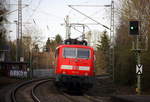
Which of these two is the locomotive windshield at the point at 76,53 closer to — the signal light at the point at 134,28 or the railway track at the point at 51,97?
the railway track at the point at 51,97

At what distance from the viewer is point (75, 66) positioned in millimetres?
19031

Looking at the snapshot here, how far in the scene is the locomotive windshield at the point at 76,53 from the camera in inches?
765

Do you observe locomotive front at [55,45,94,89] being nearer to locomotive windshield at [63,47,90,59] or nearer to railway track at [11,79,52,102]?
locomotive windshield at [63,47,90,59]

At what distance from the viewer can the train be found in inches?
743

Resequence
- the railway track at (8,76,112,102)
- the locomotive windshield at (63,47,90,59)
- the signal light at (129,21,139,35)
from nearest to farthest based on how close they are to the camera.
→ 1. the railway track at (8,76,112,102)
2. the signal light at (129,21,139,35)
3. the locomotive windshield at (63,47,90,59)

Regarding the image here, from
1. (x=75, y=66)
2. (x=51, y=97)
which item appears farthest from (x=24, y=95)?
(x=75, y=66)

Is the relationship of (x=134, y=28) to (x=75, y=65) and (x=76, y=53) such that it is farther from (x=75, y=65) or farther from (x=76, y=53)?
(x=75, y=65)

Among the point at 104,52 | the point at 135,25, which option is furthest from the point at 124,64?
the point at 104,52

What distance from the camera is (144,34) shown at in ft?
84.9

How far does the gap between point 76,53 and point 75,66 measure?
3.18ft

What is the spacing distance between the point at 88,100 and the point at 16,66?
93.6 feet

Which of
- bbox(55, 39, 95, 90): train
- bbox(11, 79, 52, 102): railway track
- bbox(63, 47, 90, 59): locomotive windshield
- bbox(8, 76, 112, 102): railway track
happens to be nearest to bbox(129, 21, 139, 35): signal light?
bbox(55, 39, 95, 90): train

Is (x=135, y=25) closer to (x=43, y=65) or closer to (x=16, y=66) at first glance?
(x=16, y=66)

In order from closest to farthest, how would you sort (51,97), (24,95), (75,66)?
(51,97)
(75,66)
(24,95)
